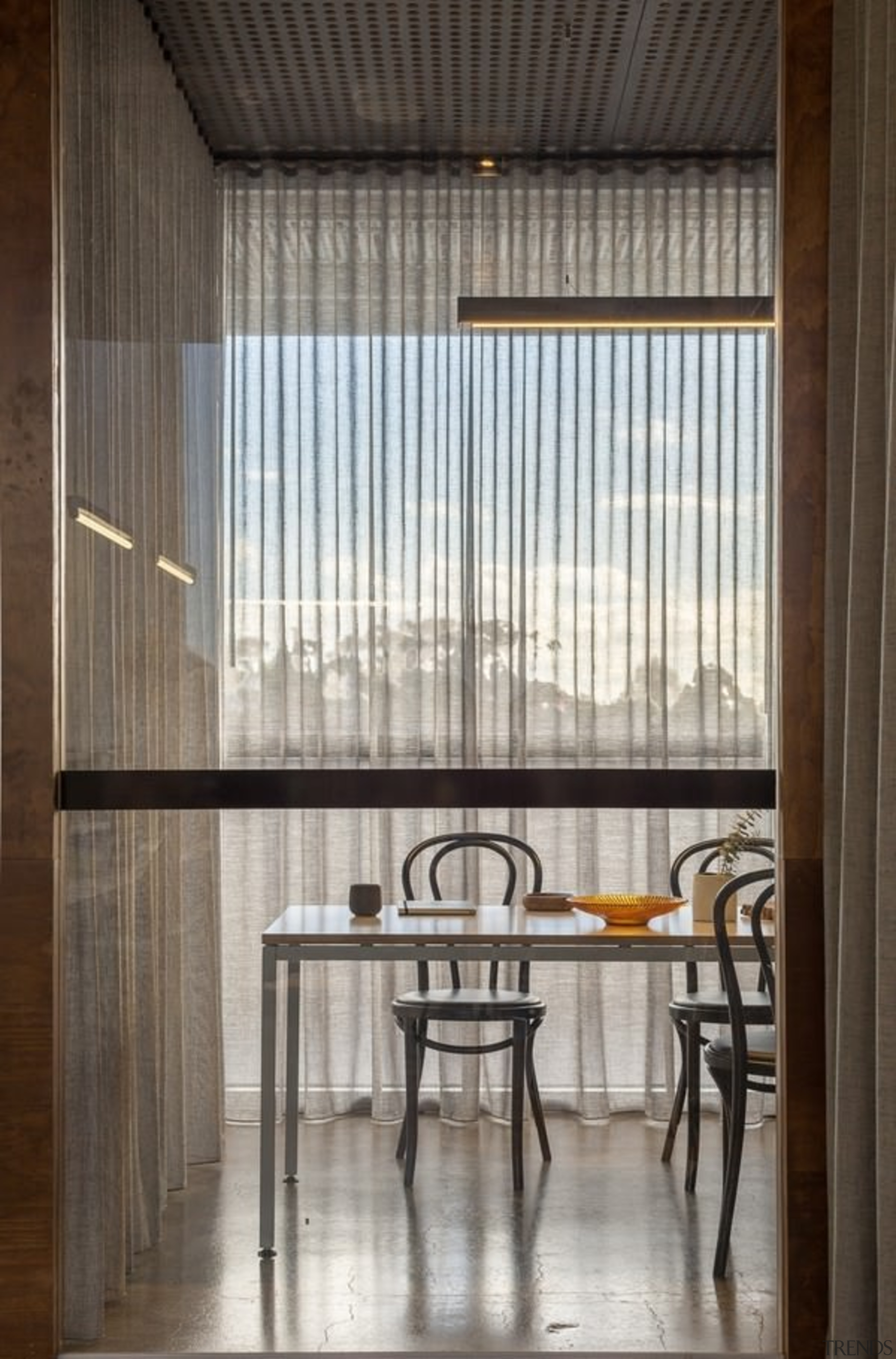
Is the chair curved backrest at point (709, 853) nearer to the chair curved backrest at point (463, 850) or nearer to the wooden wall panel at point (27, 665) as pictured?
the chair curved backrest at point (463, 850)

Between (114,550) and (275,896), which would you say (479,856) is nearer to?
(275,896)

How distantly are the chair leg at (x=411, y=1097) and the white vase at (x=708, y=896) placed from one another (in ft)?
1.84

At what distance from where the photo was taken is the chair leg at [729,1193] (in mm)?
2840

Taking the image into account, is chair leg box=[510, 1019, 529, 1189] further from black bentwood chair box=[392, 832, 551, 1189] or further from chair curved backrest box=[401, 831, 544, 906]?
chair curved backrest box=[401, 831, 544, 906]

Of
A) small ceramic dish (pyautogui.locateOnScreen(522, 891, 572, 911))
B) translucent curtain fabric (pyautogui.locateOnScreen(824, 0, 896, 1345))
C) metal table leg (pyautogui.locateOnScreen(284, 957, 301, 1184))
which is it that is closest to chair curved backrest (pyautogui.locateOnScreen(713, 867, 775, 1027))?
translucent curtain fabric (pyautogui.locateOnScreen(824, 0, 896, 1345))

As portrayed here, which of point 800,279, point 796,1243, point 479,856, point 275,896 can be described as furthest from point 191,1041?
point 800,279

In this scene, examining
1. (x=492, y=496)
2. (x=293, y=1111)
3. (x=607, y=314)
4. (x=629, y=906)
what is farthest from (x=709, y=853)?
(x=607, y=314)

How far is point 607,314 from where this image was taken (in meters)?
2.90

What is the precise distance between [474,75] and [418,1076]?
1873 millimetres

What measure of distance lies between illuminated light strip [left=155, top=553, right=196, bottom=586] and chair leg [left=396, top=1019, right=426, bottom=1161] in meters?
0.92

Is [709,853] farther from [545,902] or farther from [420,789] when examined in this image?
[420,789]

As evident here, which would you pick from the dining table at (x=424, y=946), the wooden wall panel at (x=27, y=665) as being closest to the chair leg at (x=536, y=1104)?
the dining table at (x=424, y=946)

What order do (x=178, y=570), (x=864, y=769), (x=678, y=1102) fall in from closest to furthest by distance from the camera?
1. (x=864, y=769)
2. (x=678, y=1102)
3. (x=178, y=570)

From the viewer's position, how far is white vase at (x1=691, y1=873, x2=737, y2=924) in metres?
2.85
